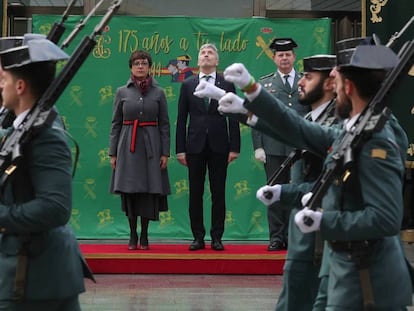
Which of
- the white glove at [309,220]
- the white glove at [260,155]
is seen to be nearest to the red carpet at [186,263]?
the white glove at [260,155]

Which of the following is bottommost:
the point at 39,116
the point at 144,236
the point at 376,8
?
the point at 144,236

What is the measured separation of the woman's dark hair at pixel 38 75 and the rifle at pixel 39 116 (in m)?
0.04

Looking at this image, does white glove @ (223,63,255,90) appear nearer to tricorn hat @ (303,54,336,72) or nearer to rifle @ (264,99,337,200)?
rifle @ (264,99,337,200)

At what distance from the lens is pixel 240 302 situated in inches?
318

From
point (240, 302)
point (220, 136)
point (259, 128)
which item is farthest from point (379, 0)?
point (259, 128)

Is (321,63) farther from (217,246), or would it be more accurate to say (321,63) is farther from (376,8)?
(376,8)

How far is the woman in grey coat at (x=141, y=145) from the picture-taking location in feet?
32.3

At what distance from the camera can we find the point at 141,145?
9.90 meters

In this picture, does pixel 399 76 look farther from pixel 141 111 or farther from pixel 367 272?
pixel 141 111

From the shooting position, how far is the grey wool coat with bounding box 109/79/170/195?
9836 millimetres

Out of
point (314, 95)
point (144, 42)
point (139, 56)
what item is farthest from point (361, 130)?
point (144, 42)

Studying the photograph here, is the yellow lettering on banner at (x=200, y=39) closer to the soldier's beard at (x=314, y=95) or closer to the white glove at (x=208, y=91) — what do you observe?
the soldier's beard at (x=314, y=95)

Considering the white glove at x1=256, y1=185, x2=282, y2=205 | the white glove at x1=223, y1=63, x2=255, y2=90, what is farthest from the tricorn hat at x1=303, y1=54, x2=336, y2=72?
the white glove at x1=223, y1=63, x2=255, y2=90

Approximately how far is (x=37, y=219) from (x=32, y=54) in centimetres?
68
